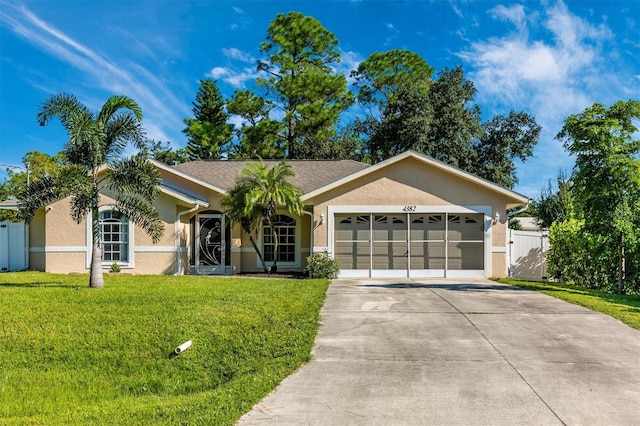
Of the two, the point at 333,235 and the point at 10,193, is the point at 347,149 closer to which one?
the point at 333,235

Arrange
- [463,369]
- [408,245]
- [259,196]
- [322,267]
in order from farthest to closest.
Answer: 1. [408,245]
2. [322,267]
3. [259,196]
4. [463,369]

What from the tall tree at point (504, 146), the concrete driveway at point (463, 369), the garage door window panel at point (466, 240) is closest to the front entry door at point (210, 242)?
the concrete driveway at point (463, 369)

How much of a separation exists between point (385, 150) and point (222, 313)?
80.9ft

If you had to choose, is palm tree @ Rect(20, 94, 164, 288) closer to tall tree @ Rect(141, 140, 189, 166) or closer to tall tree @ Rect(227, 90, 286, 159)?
tall tree @ Rect(227, 90, 286, 159)

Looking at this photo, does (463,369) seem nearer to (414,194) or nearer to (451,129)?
(414,194)

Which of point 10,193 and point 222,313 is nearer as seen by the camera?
point 222,313

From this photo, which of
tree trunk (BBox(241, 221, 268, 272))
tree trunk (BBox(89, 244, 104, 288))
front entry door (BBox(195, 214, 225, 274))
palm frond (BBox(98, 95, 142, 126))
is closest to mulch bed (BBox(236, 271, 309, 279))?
tree trunk (BBox(241, 221, 268, 272))

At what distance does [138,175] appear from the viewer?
11547 mm

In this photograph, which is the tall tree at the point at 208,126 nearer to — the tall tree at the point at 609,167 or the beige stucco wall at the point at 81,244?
the beige stucco wall at the point at 81,244

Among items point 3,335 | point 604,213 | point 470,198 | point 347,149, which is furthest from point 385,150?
point 3,335

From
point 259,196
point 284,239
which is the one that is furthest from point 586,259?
point 259,196

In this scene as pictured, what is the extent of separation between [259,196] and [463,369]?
32.0 feet

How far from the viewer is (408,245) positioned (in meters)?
16.1

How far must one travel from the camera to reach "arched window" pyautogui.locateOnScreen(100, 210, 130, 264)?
15867 mm
